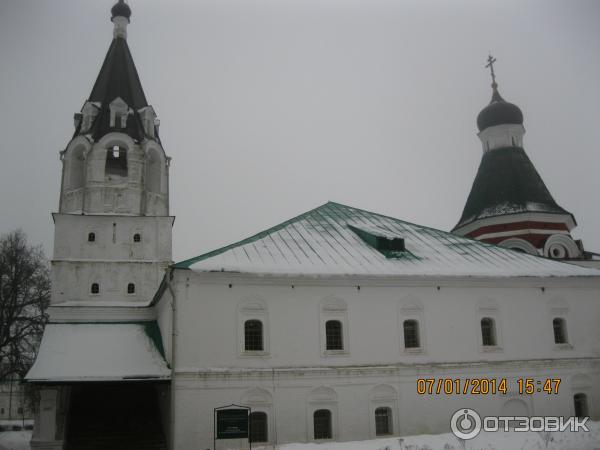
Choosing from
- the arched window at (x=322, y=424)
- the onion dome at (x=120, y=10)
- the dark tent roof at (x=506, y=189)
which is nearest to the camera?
the arched window at (x=322, y=424)

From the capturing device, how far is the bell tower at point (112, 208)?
2256 cm

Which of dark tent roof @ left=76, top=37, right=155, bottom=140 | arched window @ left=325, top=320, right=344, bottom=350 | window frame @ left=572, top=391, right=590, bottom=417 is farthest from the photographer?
dark tent roof @ left=76, top=37, right=155, bottom=140

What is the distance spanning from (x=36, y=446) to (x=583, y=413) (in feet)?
57.0

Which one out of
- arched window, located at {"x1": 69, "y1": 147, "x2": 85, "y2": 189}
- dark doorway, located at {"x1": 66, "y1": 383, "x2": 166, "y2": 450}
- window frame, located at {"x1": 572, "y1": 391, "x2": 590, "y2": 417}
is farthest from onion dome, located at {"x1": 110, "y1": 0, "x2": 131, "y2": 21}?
window frame, located at {"x1": 572, "y1": 391, "x2": 590, "y2": 417}

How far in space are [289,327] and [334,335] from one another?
1.49 meters

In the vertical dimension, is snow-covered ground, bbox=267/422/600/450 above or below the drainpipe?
below

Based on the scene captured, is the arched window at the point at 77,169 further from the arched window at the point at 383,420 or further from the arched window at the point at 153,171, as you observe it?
the arched window at the point at 383,420

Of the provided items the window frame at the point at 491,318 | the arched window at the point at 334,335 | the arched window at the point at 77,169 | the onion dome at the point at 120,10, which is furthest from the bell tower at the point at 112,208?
the window frame at the point at 491,318

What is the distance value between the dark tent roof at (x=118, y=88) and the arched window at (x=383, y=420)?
14.5 metres

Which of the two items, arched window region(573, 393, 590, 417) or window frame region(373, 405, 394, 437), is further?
arched window region(573, 393, 590, 417)

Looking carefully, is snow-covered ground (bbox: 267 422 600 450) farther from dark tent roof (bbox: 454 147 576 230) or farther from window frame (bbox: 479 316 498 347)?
dark tent roof (bbox: 454 147 576 230)

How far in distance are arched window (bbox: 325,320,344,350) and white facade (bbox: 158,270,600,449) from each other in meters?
0.20

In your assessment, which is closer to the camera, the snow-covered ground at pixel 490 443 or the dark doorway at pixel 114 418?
the snow-covered ground at pixel 490 443

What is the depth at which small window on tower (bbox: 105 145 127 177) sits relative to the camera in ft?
78.7
